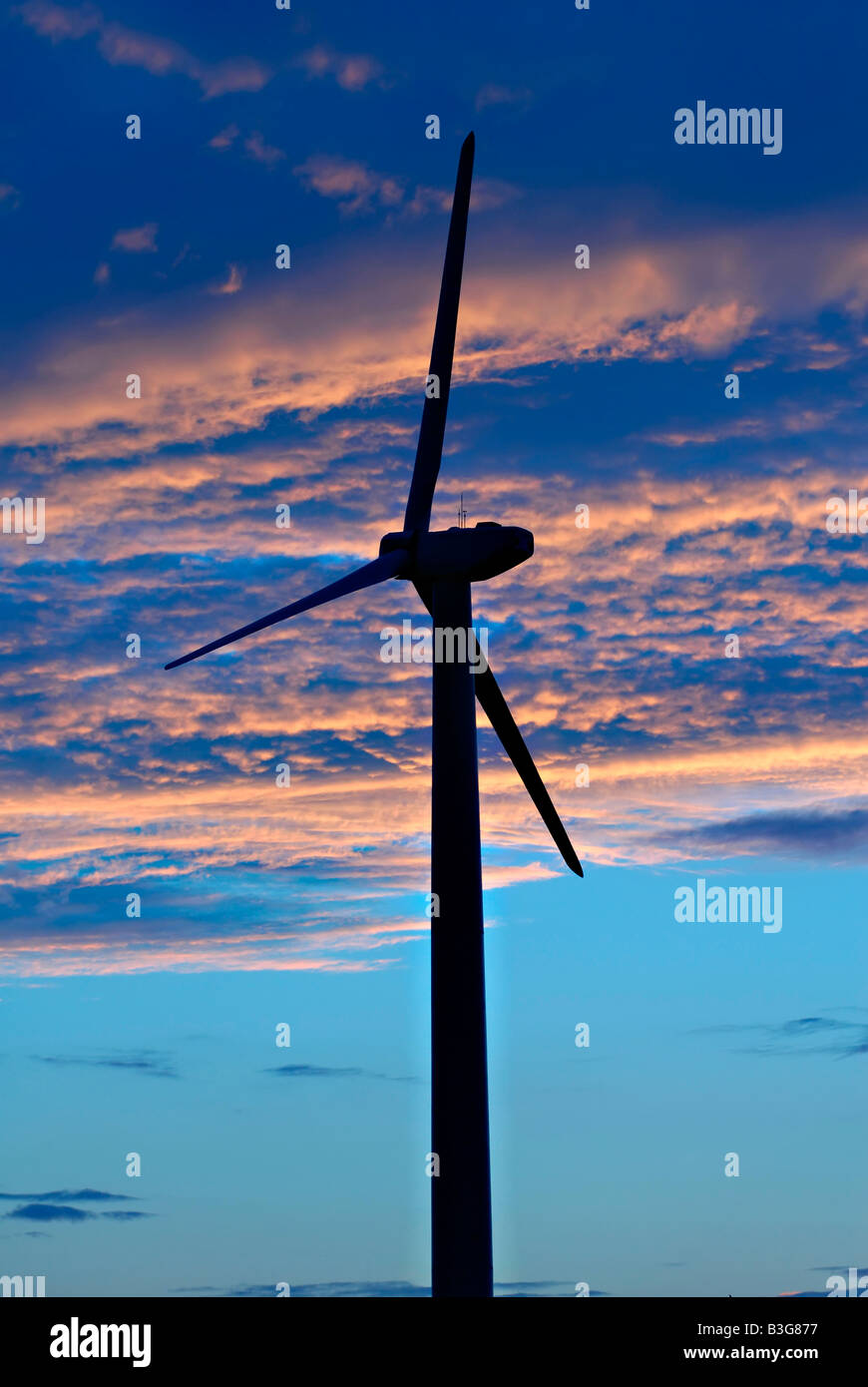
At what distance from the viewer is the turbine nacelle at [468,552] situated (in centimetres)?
5566

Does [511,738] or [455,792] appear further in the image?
[511,738]

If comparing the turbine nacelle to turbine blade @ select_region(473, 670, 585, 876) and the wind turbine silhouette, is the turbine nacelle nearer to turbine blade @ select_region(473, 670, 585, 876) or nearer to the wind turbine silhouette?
the wind turbine silhouette

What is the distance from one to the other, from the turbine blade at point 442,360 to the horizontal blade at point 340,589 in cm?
206

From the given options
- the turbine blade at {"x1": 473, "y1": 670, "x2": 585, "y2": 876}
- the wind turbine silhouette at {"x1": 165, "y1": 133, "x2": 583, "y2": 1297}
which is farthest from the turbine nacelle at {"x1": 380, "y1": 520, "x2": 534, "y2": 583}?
the turbine blade at {"x1": 473, "y1": 670, "x2": 585, "y2": 876}

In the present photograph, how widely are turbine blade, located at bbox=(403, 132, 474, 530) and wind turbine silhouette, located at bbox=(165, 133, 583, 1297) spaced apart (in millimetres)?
41

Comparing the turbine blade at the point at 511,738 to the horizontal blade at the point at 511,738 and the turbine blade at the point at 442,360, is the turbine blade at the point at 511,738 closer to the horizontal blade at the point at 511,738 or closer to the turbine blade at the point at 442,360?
the horizontal blade at the point at 511,738

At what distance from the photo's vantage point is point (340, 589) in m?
Result: 55.2

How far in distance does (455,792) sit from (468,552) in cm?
752

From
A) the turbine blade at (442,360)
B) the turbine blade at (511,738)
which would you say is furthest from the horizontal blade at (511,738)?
the turbine blade at (442,360)

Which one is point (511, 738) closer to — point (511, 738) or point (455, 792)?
point (511, 738)

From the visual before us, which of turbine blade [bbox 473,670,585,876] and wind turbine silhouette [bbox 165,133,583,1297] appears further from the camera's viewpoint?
turbine blade [bbox 473,670,585,876]

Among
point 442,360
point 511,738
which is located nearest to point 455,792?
point 511,738

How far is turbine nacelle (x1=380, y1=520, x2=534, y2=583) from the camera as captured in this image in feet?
183
